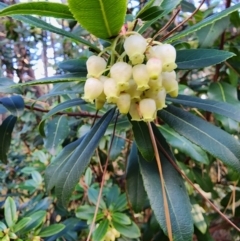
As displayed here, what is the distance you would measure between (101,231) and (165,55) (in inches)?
20.4

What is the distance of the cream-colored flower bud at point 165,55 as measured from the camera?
46 cm

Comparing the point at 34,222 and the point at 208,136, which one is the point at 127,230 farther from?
the point at 208,136

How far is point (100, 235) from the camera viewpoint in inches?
31.2

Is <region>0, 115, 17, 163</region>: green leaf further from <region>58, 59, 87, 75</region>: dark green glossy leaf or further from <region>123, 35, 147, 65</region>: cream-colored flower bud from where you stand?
<region>123, 35, 147, 65</region>: cream-colored flower bud

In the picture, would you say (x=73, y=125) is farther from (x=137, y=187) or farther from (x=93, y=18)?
(x=93, y=18)

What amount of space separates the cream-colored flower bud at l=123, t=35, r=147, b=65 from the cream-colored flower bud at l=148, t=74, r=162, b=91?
0.03 m

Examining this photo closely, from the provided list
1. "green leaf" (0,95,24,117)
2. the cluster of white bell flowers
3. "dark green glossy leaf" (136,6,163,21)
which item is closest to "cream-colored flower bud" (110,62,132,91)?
the cluster of white bell flowers

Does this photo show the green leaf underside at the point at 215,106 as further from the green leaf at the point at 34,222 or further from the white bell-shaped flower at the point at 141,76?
the green leaf at the point at 34,222

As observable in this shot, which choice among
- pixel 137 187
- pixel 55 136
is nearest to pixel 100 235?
pixel 137 187

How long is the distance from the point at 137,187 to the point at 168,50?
1.19 feet

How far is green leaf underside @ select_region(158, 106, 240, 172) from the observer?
550 mm

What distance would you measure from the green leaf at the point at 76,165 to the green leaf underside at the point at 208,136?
0.14 metres

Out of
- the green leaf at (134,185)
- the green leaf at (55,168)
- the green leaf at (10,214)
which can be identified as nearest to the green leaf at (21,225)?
the green leaf at (10,214)

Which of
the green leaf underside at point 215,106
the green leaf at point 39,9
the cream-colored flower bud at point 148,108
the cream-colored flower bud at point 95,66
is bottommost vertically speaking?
the green leaf underside at point 215,106
